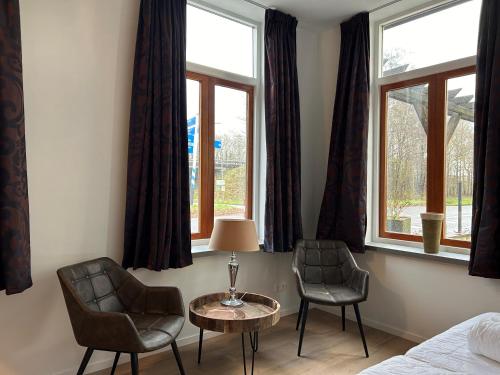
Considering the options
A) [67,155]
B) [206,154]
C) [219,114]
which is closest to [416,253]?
[206,154]

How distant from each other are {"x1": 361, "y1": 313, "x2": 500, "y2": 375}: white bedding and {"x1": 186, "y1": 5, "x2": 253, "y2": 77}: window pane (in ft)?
8.82

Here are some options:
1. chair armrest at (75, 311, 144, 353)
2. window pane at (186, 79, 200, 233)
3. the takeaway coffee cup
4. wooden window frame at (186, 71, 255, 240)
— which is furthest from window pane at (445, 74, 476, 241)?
chair armrest at (75, 311, 144, 353)

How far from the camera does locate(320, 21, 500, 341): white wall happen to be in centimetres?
277

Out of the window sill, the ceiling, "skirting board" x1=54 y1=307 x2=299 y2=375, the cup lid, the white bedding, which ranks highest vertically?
the ceiling

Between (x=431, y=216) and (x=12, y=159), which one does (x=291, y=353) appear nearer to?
(x=431, y=216)

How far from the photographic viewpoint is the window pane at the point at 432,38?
3.02m

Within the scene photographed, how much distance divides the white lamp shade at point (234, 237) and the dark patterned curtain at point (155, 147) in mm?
431

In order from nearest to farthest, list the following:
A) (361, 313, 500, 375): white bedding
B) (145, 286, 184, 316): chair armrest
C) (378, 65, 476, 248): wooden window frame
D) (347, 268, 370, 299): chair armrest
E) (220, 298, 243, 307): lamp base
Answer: (361, 313, 500, 375): white bedding < (145, 286, 184, 316): chair armrest < (220, 298, 243, 307): lamp base < (347, 268, 370, 299): chair armrest < (378, 65, 476, 248): wooden window frame

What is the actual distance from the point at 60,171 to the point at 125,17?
3.89 ft

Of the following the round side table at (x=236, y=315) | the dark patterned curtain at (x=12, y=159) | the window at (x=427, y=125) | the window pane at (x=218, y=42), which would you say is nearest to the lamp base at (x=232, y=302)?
the round side table at (x=236, y=315)

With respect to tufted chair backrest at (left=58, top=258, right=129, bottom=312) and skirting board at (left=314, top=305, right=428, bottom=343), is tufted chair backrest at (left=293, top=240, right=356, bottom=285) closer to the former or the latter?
skirting board at (left=314, top=305, right=428, bottom=343)

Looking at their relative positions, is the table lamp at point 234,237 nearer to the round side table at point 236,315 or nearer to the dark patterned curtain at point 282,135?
the round side table at point 236,315

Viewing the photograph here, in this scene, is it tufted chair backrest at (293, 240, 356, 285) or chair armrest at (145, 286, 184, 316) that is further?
tufted chair backrest at (293, 240, 356, 285)

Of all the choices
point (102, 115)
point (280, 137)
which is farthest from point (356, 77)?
point (102, 115)
